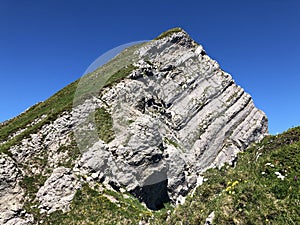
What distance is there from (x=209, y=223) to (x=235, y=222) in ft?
5.34

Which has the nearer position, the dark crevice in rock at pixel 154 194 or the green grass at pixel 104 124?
the dark crevice in rock at pixel 154 194

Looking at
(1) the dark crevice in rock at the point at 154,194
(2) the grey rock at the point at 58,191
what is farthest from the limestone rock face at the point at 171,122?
(2) the grey rock at the point at 58,191

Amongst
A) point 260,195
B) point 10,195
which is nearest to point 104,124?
point 10,195

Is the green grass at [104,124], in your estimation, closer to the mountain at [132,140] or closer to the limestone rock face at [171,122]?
the mountain at [132,140]

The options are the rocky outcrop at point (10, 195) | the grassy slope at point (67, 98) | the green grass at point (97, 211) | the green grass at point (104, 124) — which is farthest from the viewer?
the grassy slope at point (67, 98)

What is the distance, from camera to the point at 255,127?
2525 inches

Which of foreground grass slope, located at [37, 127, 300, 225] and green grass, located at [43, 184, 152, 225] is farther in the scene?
green grass, located at [43, 184, 152, 225]

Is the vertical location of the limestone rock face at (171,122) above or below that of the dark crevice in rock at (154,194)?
above

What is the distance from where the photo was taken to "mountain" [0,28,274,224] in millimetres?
30172

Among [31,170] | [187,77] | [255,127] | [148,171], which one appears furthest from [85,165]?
[255,127]

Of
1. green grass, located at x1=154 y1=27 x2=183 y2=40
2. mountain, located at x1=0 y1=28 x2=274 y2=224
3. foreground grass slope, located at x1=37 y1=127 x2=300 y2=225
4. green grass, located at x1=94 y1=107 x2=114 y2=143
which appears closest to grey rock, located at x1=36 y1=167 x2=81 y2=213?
mountain, located at x1=0 y1=28 x2=274 y2=224

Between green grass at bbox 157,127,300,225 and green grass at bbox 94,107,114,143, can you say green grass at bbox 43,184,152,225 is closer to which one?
green grass at bbox 94,107,114,143

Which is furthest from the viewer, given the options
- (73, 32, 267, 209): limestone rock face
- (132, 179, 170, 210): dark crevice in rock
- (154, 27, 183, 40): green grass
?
(154, 27, 183, 40): green grass

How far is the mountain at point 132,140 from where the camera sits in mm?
30172
